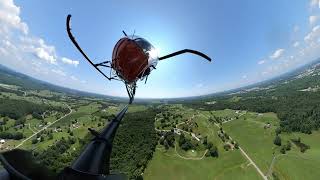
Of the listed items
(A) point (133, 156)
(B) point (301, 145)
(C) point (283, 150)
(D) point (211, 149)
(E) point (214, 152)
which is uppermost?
(A) point (133, 156)

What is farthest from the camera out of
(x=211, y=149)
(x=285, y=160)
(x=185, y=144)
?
(x=185, y=144)

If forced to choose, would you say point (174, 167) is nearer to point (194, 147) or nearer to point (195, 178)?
point (195, 178)

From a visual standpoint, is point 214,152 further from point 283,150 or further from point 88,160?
point 88,160

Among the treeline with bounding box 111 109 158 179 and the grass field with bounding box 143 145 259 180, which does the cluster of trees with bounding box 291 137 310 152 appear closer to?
the grass field with bounding box 143 145 259 180

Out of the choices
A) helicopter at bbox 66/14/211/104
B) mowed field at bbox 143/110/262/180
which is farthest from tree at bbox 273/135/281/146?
helicopter at bbox 66/14/211/104

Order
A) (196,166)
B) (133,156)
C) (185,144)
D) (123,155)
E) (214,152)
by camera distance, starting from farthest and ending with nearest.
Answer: (185,144)
(214,152)
(123,155)
(133,156)
(196,166)

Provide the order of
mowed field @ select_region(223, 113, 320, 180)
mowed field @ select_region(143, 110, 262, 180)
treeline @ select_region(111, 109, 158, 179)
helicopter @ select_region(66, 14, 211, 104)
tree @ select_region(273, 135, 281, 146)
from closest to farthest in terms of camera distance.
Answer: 1. helicopter @ select_region(66, 14, 211, 104)
2. mowed field @ select_region(223, 113, 320, 180)
3. mowed field @ select_region(143, 110, 262, 180)
4. treeline @ select_region(111, 109, 158, 179)
5. tree @ select_region(273, 135, 281, 146)

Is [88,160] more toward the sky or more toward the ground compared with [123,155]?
more toward the sky

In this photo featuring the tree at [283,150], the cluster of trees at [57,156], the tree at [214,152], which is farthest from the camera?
the tree at [214,152]

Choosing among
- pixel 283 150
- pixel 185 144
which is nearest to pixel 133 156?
pixel 185 144

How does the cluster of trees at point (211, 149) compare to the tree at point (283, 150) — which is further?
the cluster of trees at point (211, 149)

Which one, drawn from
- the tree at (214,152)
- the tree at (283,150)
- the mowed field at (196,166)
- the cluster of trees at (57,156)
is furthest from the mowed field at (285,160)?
the cluster of trees at (57,156)

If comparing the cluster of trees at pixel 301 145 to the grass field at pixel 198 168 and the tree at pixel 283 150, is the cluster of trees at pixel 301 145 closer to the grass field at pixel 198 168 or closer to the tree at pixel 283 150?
the tree at pixel 283 150
